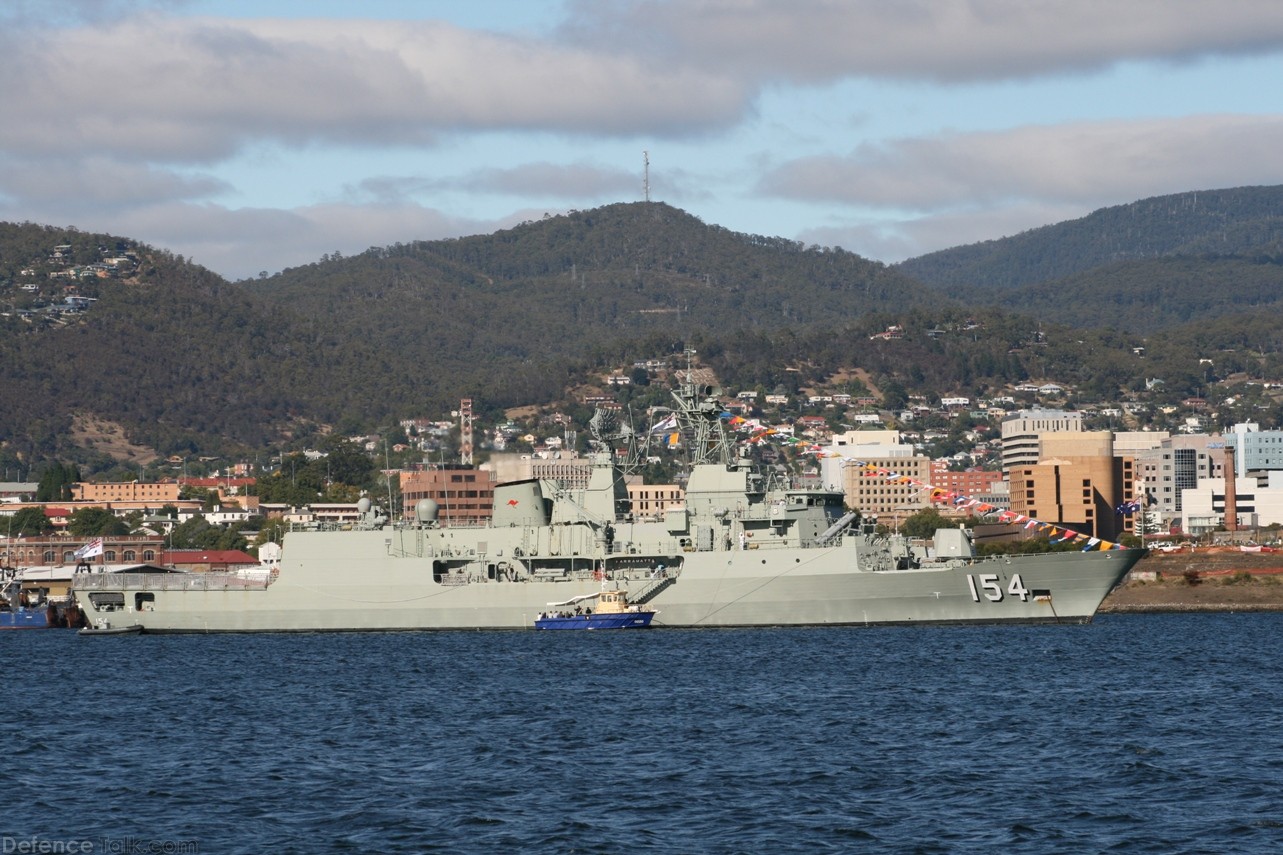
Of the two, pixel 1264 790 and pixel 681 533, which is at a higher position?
pixel 681 533

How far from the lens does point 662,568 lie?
203 feet

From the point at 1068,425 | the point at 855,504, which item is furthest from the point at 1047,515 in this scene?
the point at 1068,425

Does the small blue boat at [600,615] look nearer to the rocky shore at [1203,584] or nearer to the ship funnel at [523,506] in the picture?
the ship funnel at [523,506]

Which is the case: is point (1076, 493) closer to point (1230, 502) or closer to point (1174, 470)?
Answer: point (1230, 502)

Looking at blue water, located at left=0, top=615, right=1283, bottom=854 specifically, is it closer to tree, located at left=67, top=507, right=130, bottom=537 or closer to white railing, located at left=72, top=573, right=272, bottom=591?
white railing, located at left=72, top=573, right=272, bottom=591

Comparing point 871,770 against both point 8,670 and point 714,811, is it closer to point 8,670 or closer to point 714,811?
point 714,811

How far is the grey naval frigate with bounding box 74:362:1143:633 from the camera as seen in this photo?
196 feet

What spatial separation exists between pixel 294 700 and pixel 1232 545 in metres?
77.0

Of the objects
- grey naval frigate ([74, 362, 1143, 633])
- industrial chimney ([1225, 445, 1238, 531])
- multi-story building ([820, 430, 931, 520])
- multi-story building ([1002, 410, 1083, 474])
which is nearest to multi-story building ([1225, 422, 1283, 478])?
multi-story building ([1002, 410, 1083, 474])

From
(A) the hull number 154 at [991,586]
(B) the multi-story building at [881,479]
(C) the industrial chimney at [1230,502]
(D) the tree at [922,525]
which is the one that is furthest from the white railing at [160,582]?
(B) the multi-story building at [881,479]

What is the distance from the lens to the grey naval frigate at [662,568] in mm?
59812

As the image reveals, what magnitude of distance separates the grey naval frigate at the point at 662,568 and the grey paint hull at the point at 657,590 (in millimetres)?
54

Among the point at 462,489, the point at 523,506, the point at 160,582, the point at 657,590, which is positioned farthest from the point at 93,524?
the point at 657,590

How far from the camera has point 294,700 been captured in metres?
41.8
